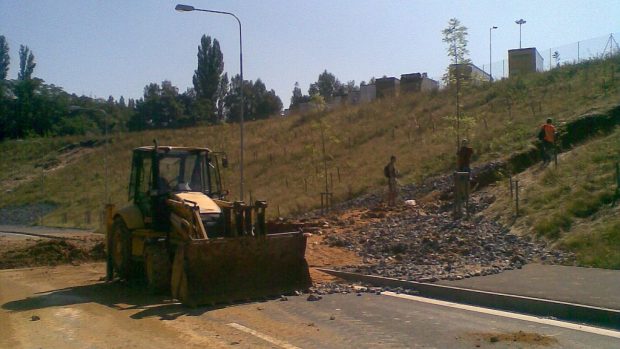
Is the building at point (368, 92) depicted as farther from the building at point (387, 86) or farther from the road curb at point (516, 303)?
the road curb at point (516, 303)

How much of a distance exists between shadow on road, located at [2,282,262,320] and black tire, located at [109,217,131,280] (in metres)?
0.34

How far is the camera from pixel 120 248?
16.8 metres

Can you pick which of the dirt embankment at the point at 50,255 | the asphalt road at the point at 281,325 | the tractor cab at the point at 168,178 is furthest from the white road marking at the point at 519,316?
the dirt embankment at the point at 50,255

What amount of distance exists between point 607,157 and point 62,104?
8979 cm

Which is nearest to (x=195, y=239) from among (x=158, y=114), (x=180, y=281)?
(x=180, y=281)

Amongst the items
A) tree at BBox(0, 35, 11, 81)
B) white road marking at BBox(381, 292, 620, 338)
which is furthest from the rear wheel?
tree at BBox(0, 35, 11, 81)

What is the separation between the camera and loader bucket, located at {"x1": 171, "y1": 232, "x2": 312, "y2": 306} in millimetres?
12859

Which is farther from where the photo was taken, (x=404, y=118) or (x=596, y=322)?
(x=404, y=118)

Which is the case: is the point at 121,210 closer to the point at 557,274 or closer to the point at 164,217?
the point at 164,217

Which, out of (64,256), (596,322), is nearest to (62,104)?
(64,256)

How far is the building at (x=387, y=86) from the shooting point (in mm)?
65688

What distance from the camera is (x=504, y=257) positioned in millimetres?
16703

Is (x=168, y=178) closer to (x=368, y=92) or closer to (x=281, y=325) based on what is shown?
(x=281, y=325)

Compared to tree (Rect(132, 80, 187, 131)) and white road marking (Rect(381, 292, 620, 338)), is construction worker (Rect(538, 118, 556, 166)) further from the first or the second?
tree (Rect(132, 80, 187, 131))
